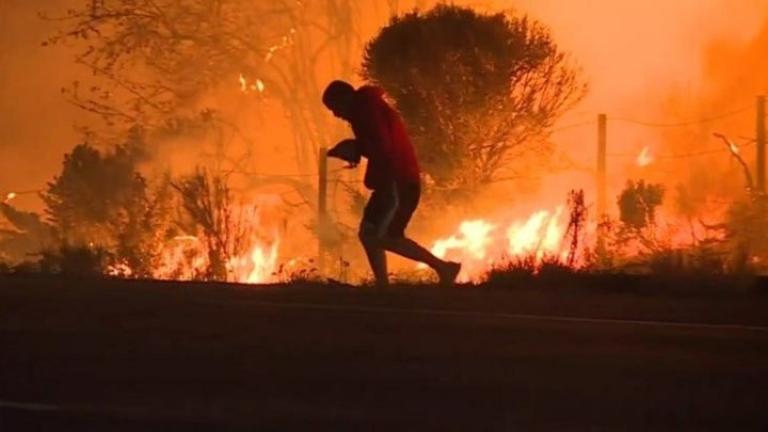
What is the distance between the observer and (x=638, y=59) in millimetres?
27297

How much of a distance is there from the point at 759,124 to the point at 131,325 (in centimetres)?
1760

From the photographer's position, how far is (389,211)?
1241 cm

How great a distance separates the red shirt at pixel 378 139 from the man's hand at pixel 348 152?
0.21ft

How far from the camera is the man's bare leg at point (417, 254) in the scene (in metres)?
12.3

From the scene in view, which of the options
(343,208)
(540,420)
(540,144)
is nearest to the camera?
(540,420)

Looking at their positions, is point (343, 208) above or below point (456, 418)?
above

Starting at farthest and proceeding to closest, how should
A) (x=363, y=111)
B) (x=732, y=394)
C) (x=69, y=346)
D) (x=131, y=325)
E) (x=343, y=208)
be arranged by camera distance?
(x=343, y=208) < (x=363, y=111) < (x=131, y=325) < (x=69, y=346) < (x=732, y=394)

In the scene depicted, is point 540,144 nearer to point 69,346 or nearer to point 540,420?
point 69,346

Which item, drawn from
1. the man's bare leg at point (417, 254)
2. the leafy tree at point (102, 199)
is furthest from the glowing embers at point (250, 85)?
the man's bare leg at point (417, 254)

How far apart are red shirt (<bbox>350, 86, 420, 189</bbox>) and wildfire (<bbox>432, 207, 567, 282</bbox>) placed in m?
7.38

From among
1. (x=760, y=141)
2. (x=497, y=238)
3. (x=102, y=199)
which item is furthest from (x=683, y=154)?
(x=102, y=199)

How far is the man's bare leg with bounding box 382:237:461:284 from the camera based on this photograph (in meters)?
12.3

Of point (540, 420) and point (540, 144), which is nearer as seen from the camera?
point (540, 420)

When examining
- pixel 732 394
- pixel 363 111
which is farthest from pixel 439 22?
pixel 732 394
